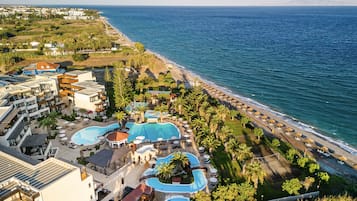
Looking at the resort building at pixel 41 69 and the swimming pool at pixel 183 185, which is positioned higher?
the resort building at pixel 41 69

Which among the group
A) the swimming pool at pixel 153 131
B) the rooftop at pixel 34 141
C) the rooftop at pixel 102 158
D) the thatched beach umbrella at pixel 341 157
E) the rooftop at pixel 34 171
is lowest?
the thatched beach umbrella at pixel 341 157

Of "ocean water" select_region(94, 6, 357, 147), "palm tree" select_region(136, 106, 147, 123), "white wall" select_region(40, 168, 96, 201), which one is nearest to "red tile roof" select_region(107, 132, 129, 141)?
"palm tree" select_region(136, 106, 147, 123)

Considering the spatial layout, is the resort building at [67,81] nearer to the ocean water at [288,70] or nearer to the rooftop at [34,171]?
the rooftop at [34,171]

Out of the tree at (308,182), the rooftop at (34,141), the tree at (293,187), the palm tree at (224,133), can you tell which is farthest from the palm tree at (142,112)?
the tree at (308,182)

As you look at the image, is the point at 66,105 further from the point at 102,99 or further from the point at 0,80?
the point at 0,80

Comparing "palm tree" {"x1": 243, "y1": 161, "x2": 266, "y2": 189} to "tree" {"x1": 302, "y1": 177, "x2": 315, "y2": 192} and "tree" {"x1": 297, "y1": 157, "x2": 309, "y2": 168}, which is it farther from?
"tree" {"x1": 297, "y1": 157, "x2": 309, "y2": 168}

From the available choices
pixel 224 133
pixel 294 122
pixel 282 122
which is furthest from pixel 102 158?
pixel 294 122
